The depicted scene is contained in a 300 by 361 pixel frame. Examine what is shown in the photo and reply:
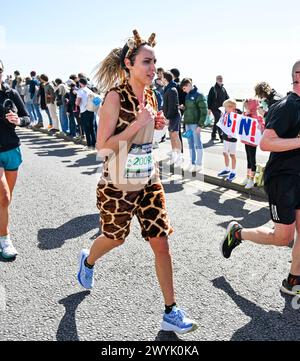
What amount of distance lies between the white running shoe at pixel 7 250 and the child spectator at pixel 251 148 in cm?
405

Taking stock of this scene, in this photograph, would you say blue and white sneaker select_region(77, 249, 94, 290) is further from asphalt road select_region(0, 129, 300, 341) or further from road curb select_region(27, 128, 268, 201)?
road curb select_region(27, 128, 268, 201)

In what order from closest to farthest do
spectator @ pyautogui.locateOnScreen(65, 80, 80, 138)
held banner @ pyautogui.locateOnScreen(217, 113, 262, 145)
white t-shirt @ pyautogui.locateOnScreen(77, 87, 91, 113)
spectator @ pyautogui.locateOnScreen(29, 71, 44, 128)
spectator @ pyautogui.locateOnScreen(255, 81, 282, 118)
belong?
spectator @ pyautogui.locateOnScreen(255, 81, 282, 118) → held banner @ pyautogui.locateOnScreen(217, 113, 262, 145) → white t-shirt @ pyautogui.locateOnScreen(77, 87, 91, 113) → spectator @ pyautogui.locateOnScreen(65, 80, 80, 138) → spectator @ pyautogui.locateOnScreen(29, 71, 44, 128)

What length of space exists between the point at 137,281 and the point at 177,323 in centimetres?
90

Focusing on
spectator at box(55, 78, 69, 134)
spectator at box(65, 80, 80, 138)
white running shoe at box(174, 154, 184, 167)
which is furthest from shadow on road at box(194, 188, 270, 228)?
spectator at box(55, 78, 69, 134)

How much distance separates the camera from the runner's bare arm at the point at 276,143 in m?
3.05

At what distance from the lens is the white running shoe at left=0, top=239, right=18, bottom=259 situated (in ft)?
13.6

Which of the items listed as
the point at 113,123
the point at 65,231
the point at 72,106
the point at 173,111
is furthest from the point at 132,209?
the point at 72,106

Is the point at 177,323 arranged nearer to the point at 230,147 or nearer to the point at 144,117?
the point at 144,117

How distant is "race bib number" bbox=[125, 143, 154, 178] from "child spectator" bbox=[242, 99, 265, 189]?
4133mm

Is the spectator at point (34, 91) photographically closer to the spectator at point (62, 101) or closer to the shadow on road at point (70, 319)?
the spectator at point (62, 101)

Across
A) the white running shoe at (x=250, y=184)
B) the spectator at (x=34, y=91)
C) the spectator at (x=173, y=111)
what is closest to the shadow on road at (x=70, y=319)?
the white running shoe at (x=250, y=184)

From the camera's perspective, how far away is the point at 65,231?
5.00 m
